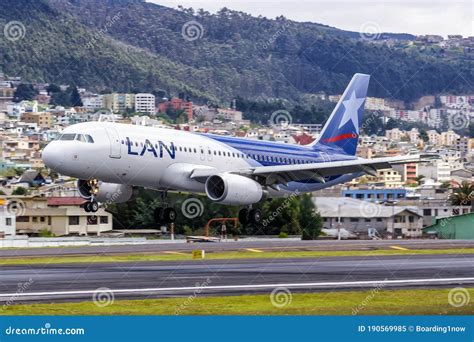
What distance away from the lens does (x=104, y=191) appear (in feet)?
216

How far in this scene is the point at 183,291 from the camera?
41.9 m

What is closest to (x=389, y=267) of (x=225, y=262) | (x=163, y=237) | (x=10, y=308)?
(x=225, y=262)

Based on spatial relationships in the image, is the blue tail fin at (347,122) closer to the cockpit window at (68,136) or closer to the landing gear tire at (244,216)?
the landing gear tire at (244,216)

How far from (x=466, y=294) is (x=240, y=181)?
28578mm

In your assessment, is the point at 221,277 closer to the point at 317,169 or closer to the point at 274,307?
the point at 274,307

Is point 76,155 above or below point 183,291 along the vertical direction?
above

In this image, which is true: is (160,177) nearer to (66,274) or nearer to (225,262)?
(225,262)

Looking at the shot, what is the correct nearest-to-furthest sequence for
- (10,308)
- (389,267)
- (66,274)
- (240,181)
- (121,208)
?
(10,308) → (66,274) → (389,267) → (240,181) → (121,208)

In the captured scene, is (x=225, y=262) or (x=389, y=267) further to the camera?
(x=225, y=262)
